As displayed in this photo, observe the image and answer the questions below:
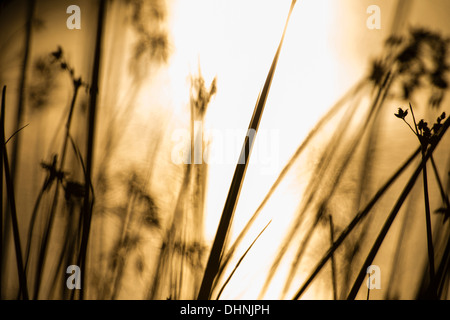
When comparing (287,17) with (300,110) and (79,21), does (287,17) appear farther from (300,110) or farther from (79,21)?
(79,21)

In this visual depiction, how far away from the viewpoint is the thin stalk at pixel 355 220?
4.41 feet

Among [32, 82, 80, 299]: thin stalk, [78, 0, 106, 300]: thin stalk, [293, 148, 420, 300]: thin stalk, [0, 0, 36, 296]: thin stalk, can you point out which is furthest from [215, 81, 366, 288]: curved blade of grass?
[0, 0, 36, 296]: thin stalk

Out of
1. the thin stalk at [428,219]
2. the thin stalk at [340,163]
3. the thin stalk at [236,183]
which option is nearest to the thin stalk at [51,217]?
the thin stalk at [236,183]

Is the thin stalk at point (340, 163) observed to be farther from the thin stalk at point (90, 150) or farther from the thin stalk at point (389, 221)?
the thin stalk at point (90, 150)

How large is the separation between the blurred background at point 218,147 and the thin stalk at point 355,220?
0.4 inches

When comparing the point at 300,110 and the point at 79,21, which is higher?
the point at 79,21

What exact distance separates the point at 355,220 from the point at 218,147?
0.56 metres

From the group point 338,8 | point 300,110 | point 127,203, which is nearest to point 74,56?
point 127,203

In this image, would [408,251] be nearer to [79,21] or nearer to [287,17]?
[287,17]

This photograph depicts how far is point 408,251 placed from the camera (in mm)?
1360

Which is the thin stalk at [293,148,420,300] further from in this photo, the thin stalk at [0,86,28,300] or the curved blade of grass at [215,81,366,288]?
the thin stalk at [0,86,28,300]

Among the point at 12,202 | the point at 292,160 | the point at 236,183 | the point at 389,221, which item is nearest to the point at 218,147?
the point at 236,183
